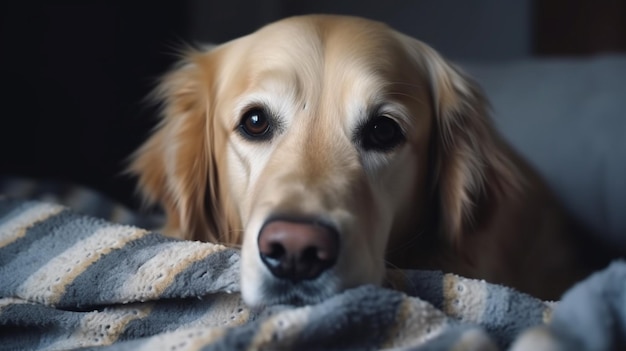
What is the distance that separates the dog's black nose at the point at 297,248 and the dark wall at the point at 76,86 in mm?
1160

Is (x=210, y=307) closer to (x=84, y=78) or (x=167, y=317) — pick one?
(x=167, y=317)

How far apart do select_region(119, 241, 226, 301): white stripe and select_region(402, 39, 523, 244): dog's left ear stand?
1.78 ft

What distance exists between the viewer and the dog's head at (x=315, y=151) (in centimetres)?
94

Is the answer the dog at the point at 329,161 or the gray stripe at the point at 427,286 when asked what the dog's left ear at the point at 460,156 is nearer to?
the dog at the point at 329,161

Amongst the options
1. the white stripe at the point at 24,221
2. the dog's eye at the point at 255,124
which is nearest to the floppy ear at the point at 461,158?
the dog's eye at the point at 255,124

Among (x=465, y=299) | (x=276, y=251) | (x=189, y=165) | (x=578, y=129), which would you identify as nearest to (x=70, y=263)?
(x=276, y=251)

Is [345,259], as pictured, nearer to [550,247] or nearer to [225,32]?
[550,247]

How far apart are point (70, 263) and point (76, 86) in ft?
4.13

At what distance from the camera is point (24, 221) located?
4.00 feet

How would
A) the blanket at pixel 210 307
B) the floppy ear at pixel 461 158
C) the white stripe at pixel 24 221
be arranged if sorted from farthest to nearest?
the floppy ear at pixel 461 158
the white stripe at pixel 24 221
the blanket at pixel 210 307

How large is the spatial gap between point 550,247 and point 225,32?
171 cm

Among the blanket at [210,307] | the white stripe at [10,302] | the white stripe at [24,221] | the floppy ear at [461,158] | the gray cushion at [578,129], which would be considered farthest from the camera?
the gray cushion at [578,129]

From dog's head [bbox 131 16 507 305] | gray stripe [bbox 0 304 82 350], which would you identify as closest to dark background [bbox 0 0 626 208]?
dog's head [bbox 131 16 507 305]

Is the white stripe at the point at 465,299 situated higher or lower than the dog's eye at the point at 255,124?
lower
